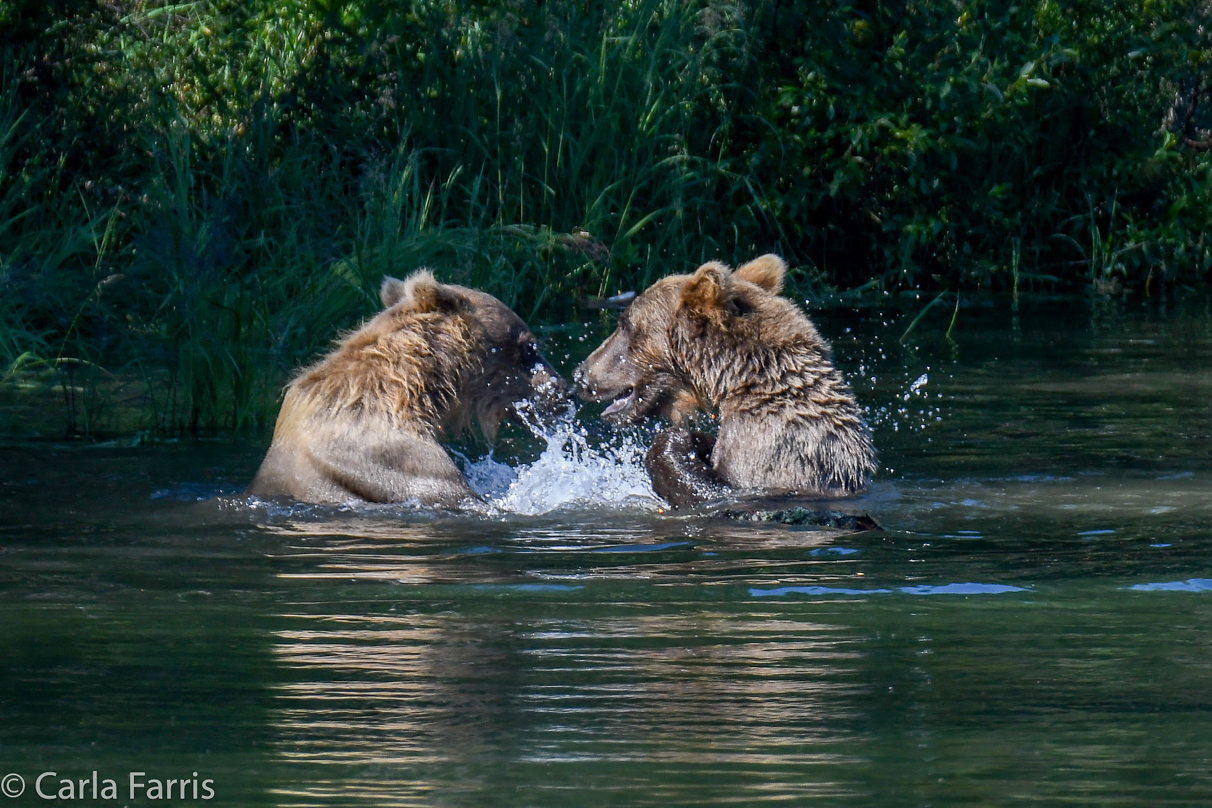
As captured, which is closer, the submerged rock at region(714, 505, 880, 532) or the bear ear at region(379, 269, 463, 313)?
the submerged rock at region(714, 505, 880, 532)

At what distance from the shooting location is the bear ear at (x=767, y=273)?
26.3ft

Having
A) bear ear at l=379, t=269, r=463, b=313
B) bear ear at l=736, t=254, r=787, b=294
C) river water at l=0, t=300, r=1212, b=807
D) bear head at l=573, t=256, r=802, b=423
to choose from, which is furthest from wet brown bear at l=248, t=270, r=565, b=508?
bear ear at l=736, t=254, r=787, b=294

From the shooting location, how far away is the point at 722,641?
15.5 ft

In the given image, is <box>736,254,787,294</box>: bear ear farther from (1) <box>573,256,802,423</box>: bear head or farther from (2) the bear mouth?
(2) the bear mouth

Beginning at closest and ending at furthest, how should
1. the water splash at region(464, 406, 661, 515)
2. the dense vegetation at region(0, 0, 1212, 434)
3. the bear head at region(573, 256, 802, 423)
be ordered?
1. the water splash at region(464, 406, 661, 515)
2. the bear head at region(573, 256, 802, 423)
3. the dense vegetation at region(0, 0, 1212, 434)

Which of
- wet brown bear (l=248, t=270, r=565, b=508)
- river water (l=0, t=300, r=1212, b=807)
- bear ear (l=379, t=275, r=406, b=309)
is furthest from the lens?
bear ear (l=379, t=275, r=406, b=309)

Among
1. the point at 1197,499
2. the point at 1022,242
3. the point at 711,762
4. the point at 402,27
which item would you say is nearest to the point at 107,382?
the point at 402,27

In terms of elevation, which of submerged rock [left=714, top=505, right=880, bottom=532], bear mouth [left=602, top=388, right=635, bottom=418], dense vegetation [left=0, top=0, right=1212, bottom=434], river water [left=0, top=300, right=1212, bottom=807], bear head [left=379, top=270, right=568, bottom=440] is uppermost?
dense vegetation [left=0, top=0, right=1212, bottom=434]

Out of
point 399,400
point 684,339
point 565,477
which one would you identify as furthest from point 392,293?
point 684,339

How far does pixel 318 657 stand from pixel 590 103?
10344mm

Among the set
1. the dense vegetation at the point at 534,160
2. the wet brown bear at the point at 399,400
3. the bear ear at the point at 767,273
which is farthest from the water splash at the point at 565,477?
the dense vegetation at the point at 534,160

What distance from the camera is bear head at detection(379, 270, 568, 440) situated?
7.70 m

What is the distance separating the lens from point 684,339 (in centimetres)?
783

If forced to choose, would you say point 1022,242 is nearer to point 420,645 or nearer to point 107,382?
point 107,382
